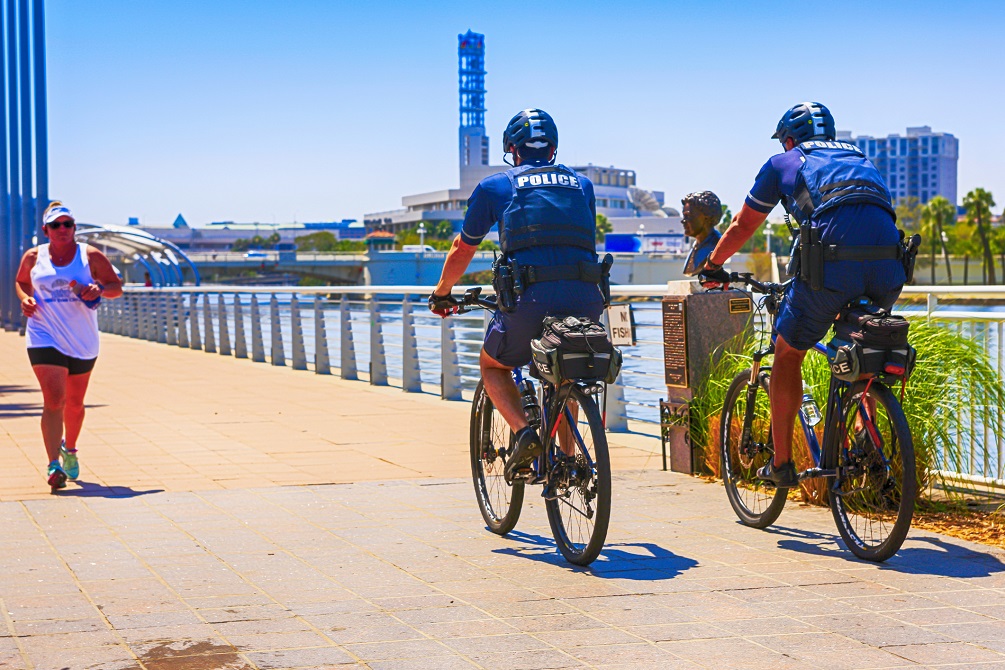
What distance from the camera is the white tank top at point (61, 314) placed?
777cm

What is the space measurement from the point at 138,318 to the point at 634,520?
26.5 metres

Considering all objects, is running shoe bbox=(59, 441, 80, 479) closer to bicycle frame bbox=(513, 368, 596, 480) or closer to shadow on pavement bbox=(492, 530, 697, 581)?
shadow on pavement bbox=(492, 530, 697, 581)

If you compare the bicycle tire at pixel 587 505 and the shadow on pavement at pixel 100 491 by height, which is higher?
the bicycle tire at pixel 587 505

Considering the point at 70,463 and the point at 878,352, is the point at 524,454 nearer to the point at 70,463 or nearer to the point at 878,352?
the point at 878,352

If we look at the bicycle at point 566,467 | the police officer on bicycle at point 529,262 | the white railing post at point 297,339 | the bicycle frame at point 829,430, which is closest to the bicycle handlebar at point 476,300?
the bicycle at point 566,467

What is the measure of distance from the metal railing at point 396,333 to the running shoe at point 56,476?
12.1 feet

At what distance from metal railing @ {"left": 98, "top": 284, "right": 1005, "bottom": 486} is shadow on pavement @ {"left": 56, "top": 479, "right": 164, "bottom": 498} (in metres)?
3.39

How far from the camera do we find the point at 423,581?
5.11 meters

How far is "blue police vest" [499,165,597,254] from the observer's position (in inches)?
215

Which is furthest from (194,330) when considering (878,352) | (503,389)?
(878,352)

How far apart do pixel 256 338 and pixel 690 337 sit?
13416 mm

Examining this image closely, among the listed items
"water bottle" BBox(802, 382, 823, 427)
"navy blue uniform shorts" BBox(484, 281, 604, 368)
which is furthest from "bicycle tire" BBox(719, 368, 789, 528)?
"navy blue uniform shorts" BBox(484, 281, 604, 368)

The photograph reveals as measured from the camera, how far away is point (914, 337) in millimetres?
6555

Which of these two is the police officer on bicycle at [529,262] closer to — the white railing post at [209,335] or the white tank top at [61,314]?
the white tank top at [61,314]
